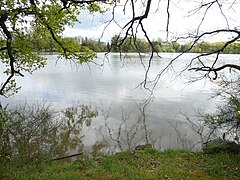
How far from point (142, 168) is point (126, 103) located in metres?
7.72

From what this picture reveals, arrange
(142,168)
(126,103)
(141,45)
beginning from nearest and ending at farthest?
(141,45) → (142,168) → (126,103)

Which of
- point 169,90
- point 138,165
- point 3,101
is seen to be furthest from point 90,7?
point 169,90

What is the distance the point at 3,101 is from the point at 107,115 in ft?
15.6

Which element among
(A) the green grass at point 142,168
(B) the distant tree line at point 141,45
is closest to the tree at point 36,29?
(B) the distant tree line at point 141,45

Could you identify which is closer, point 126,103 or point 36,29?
point 36,29

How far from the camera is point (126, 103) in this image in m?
12.2

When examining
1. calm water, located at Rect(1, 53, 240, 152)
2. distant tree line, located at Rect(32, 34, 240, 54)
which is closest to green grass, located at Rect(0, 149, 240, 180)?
calm water, located at Rect(1, 53, 240, 152)

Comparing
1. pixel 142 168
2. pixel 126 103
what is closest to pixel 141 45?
pixel 142 168

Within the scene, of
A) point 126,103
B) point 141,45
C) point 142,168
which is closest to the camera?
point 141,45

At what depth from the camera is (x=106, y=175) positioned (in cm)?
421

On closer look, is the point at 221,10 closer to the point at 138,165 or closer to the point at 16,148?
the point at 138,165

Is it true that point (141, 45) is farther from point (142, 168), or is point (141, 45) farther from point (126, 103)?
point (126, 103)

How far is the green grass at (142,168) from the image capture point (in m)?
4.07

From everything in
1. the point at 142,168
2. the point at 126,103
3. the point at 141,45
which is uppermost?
the point at 141,45
